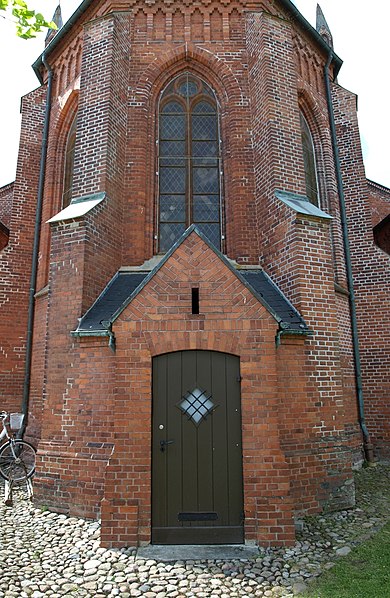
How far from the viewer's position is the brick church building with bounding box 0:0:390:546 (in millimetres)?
5422

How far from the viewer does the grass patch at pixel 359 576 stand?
157 inches

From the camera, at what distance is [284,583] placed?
14.0 feet

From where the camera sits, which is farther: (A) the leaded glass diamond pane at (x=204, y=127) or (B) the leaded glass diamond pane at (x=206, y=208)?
(A) the leaded glass diamond pane at (x=204, y=127)

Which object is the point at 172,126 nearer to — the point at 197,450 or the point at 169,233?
the point at 169,233

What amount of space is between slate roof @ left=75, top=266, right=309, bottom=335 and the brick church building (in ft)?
0.13

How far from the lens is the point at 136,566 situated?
4605 millimetres

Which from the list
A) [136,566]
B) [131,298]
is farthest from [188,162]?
[136,566]

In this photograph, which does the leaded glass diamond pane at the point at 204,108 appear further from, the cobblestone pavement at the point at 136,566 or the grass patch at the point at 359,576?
the grass patch at the point at 359,576

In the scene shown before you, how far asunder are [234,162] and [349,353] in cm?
471

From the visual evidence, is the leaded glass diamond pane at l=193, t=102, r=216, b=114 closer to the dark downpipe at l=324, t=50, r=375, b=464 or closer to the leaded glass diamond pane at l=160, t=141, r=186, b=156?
the leaded glass diamond pane at l=160, t=141, r=186, b=156

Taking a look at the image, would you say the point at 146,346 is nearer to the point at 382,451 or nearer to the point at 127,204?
the point at 127,204

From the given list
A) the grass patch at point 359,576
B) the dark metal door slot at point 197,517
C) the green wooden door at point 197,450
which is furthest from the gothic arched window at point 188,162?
the grass patch at point 359,576

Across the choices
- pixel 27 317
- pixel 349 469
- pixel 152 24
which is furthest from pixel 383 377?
pixel 152 24

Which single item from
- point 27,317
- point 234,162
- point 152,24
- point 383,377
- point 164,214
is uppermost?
point 152,24
